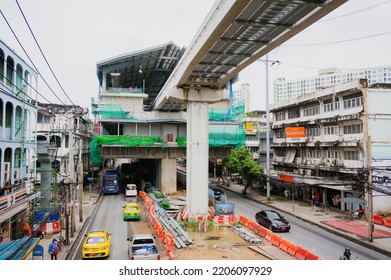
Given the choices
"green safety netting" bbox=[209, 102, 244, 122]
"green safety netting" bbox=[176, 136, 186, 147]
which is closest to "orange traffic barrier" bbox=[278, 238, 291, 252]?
"green safety netting" bbox=[176, 136, 186, 147]

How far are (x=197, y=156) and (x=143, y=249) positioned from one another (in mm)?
8425

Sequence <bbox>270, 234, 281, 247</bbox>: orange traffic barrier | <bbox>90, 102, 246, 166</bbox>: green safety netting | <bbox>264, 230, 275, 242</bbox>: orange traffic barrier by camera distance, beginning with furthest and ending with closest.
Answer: <bbox>90, 102, 246, 166</bbox>: green safety netting, <bbox>264, 230, 275, 242</bbox>: orange traffic barrier, <bbox>270, 234, 281, 247</bbox>: orange traffic barrier

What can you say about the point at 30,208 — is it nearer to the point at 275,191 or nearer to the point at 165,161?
the point at 165,161

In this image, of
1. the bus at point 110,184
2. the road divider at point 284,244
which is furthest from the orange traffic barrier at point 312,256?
the bus at point 110,184

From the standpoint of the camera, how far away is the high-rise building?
2091 cm

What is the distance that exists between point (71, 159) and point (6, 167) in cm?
302

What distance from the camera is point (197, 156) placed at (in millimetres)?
20641

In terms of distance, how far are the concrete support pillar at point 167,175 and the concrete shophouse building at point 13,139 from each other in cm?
1668

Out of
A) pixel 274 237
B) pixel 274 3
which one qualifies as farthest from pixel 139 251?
pixel 274 3

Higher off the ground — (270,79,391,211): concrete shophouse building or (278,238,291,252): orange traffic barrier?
(270,79,391,211): concrete shophouse building

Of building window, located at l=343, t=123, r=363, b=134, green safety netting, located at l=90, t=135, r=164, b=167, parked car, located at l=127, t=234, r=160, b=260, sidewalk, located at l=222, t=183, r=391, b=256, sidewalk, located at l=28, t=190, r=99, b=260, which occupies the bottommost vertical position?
sidewalk, located at l=222, t=183, r=391, b=256

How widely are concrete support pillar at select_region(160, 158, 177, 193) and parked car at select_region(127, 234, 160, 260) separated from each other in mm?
19900

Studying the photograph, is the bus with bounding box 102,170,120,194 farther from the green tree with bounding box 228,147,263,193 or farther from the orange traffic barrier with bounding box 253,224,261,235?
the orange traffic barrier with bounding box 253,224,261,235

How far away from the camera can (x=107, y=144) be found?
32312 mm
